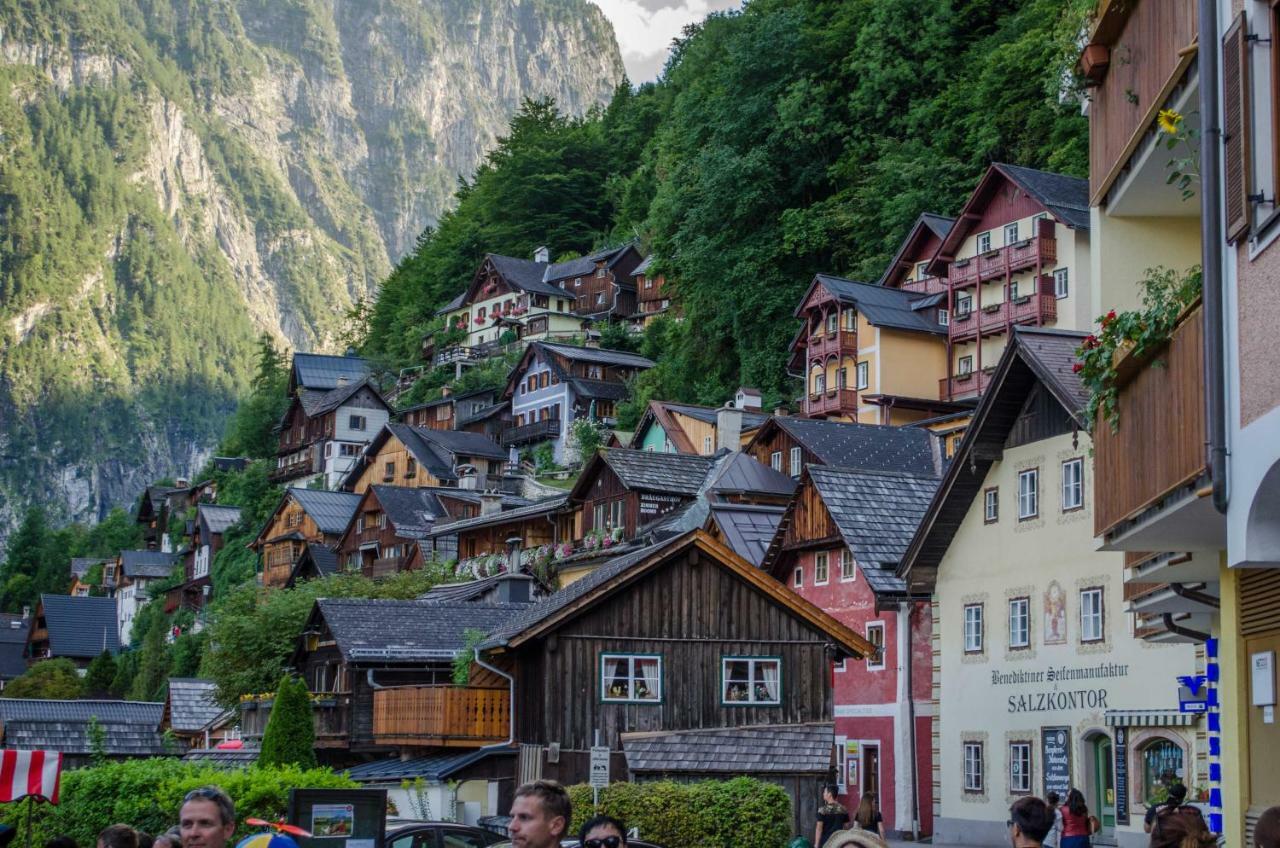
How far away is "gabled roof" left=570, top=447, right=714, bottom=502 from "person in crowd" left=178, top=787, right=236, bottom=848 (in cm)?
5066

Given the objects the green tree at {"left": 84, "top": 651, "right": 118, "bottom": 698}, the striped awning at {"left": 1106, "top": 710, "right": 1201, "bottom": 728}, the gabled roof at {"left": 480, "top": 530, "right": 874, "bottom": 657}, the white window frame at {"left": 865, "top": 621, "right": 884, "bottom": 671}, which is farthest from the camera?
the green tree at {"left": 84, "top": 651, "right": 118, "bottom": 698}

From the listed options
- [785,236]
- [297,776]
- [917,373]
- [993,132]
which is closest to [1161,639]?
[297,776]

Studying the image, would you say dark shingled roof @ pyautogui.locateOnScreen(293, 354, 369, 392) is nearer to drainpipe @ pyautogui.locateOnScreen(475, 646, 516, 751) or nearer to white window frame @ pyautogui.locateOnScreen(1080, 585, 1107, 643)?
drainpipe @ pyautogui.locateOnScreen(475, 646, 516, 751)

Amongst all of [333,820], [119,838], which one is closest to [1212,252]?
[119,838]

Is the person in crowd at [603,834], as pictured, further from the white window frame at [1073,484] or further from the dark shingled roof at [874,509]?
the dark shingled roof at [874,509]

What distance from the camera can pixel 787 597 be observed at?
37.1 meters

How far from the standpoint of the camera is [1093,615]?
3325 centimetres

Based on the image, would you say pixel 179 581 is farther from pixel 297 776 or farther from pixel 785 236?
pixel 297 776

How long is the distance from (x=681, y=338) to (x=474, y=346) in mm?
35368

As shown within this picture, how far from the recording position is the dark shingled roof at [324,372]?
130m

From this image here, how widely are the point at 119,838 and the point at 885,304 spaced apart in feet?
200

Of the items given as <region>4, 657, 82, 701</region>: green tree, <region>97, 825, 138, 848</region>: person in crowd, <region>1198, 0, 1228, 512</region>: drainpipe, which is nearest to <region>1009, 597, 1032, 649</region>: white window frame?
<region>1198, 0, 1228, 512</region>: drainpipe

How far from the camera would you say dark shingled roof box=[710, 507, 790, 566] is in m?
49.4

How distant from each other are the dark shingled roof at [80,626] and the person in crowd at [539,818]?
112199 millimetres
